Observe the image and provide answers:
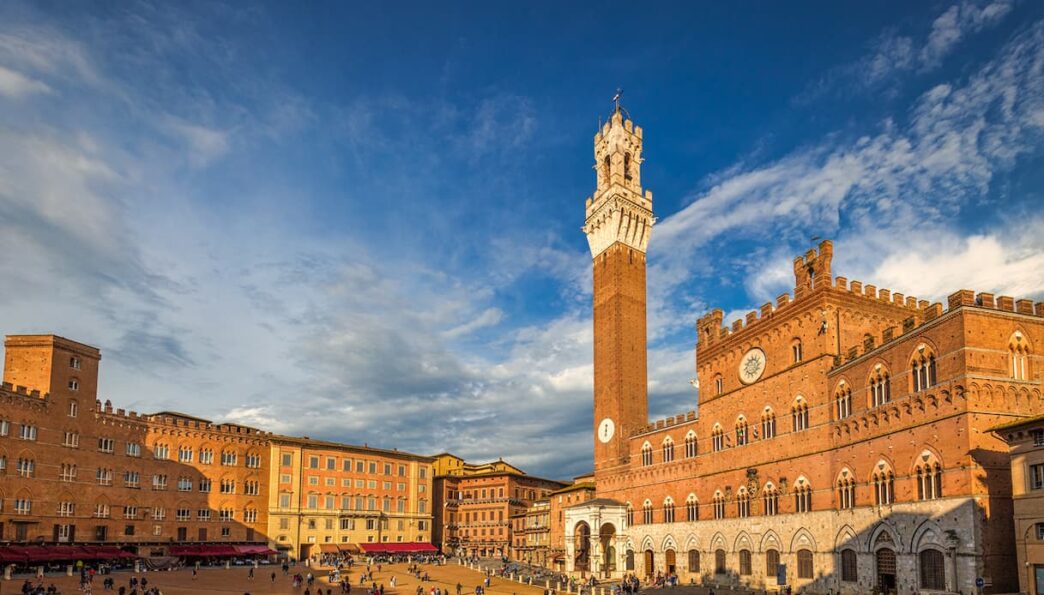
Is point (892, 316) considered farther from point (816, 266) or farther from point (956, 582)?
point (956, 582)

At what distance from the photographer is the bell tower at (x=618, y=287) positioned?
81.7 metres

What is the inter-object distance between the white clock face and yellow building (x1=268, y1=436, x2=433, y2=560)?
→ 57.2m

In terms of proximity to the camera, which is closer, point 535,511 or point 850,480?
point 850,480

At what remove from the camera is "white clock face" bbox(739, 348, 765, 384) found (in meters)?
58.1

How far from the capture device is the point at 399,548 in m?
103

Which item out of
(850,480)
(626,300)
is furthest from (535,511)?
(850,480)

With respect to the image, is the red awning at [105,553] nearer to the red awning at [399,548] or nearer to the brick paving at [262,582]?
the brick paving at [262,582]

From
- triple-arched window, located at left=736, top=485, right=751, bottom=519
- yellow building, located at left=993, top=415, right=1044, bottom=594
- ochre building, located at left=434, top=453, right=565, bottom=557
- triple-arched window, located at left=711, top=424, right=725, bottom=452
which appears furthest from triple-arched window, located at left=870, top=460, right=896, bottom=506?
ochre building, located at left=434, top=453, right=565, bottom=557

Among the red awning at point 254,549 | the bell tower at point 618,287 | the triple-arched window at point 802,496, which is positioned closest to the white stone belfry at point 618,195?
the bell tower at point 618,287

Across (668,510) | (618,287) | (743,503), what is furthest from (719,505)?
(618,287)

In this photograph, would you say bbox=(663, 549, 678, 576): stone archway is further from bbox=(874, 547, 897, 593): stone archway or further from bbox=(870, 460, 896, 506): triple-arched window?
bbox=(870, 460, 896, 506): triple-arched window

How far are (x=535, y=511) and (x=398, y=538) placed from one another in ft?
60.0

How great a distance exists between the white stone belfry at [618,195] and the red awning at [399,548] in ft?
146

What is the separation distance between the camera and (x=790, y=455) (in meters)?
53.3
